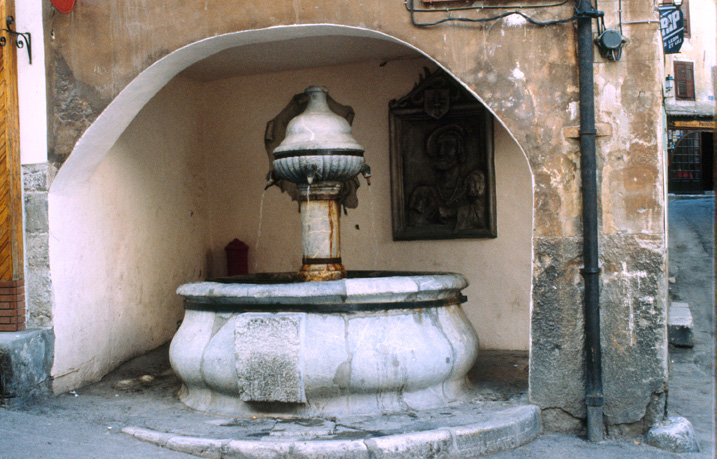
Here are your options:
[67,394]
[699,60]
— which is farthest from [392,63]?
[699,60]

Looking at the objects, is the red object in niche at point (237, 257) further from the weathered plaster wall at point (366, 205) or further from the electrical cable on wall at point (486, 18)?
the electrical cable on wall at point (486, 18)

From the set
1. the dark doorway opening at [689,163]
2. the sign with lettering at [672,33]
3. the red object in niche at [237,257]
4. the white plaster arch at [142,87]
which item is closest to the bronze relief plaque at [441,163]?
the white plaster arch at [142,87]

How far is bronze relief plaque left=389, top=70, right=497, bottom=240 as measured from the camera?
669cm

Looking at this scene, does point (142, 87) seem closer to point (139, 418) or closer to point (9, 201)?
point (9, 201)

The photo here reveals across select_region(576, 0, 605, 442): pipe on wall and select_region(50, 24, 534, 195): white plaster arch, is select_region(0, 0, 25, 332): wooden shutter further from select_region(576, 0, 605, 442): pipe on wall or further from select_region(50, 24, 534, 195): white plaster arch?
select_region(576, 0, 605, 442): pipe on wall

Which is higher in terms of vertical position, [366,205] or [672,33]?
[672,33]

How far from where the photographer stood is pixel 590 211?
4246 mm

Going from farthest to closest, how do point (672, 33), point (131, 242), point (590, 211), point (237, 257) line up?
point (672, 33) < point (237, 257) < point (131, 242) < point (590, 211)

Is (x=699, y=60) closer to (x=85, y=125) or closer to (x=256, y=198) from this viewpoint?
(x=256, y=198)

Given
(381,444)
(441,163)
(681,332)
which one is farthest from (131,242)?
(681,332)

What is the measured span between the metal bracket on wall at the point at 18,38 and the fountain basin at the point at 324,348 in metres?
2.35

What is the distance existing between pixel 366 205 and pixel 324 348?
3025mm

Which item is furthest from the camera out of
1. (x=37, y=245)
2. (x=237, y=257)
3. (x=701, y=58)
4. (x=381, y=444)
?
(x=701, y=58)

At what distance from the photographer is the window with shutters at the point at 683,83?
1981 cm
